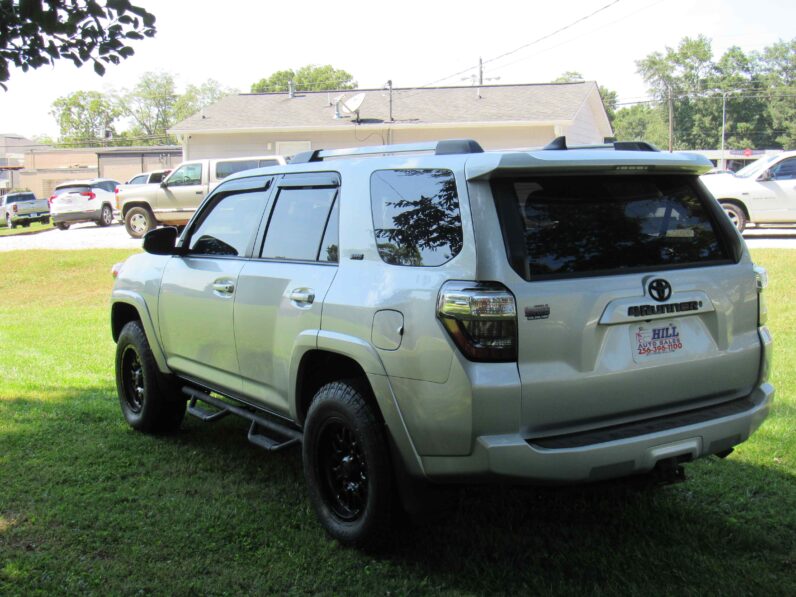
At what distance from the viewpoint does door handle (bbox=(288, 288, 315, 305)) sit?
4180mm

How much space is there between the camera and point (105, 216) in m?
30.2

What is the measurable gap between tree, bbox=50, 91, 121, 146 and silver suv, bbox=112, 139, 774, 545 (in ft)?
346

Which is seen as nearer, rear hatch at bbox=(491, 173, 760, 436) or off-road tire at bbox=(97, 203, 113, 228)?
rear hatch at bbox=(491, 173, 760, 436)

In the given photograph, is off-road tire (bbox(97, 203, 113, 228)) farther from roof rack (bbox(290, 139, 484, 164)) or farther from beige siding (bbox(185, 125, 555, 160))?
roof rack (bbox(290, 139, 484, 164))

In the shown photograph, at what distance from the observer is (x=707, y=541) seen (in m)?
4.02

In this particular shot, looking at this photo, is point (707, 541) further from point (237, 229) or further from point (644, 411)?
point (237, 229)

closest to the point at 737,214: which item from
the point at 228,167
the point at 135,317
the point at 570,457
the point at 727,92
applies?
the point at 228,167

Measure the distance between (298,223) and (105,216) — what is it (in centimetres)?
2761

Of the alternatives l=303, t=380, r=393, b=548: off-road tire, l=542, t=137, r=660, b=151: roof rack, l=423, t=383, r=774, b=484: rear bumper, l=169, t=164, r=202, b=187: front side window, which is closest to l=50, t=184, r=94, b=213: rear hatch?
l=169, t=164, r=202, b=187: front side window

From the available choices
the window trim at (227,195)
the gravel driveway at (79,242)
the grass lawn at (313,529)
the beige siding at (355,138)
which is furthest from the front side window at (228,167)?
the window trim at (227,195)

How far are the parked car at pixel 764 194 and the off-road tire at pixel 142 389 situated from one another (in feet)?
46.2

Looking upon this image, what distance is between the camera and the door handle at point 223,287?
16.1ft

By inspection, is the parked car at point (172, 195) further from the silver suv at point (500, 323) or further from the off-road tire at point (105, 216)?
the silver suv at point (500, 323)

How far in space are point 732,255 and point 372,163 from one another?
178cm
